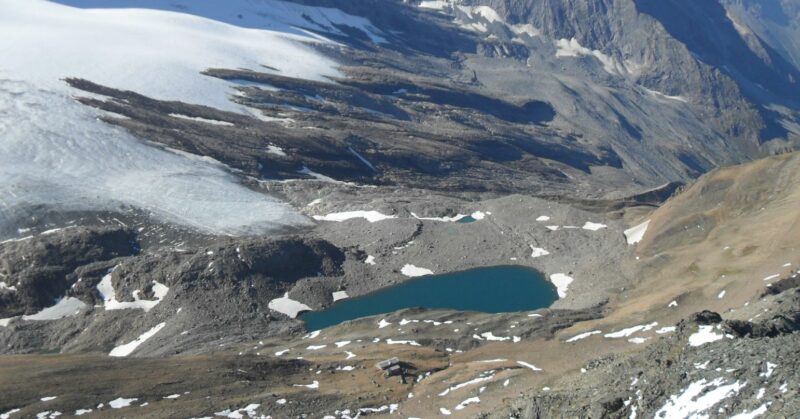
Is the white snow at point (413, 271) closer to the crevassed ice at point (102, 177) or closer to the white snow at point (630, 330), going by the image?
the crevassed ice at point (102, 177)

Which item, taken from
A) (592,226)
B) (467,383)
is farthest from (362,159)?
(467,383)

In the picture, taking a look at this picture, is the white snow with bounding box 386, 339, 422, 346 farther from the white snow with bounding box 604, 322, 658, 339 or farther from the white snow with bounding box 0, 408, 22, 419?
the white snow with bounding box 0, 408, 22, 419

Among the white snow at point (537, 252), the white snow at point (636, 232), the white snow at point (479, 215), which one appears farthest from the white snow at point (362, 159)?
the white snow at point (636, 232)

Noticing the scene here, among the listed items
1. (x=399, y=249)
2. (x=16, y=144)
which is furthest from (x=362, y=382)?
(x=16, y=144)

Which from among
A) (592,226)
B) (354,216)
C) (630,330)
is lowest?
(354,216)

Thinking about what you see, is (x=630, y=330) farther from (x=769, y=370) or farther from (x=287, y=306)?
(x=287, y=306)

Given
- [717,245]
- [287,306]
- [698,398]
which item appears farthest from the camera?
[287,306]

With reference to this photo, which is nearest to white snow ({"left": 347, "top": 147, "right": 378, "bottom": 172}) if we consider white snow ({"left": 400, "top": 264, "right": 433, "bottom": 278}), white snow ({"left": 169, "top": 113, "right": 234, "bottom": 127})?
white snow ({"left": 169, "top": 113, "right": 234, "bottom": 127})
